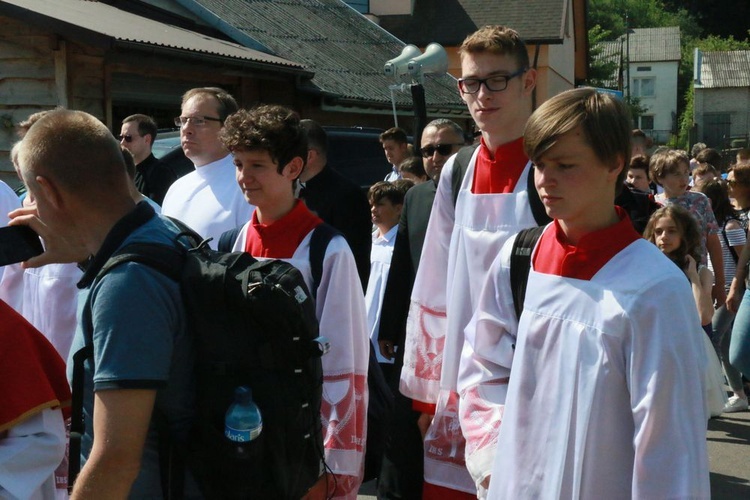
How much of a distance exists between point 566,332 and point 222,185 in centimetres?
284

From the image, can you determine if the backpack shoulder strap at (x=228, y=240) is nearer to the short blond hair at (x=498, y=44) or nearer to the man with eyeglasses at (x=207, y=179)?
the man with eyeglasses at (x=207, y=179)

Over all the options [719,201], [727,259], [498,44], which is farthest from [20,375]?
[719,201]

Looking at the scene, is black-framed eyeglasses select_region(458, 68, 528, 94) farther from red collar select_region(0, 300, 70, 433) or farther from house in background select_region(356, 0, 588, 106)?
house in background select_region(356, 0, 588, 106)

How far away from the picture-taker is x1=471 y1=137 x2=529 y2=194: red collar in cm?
371

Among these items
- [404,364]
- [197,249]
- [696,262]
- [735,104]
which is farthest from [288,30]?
[735,104]

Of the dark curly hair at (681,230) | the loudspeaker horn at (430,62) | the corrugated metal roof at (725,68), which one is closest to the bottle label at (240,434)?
the dark curly hair at (681,230)

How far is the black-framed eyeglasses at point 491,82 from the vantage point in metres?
3.77

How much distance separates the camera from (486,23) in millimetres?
34844

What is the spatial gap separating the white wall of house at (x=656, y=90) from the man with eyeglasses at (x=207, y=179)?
89608 mm

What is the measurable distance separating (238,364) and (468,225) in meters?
1.44

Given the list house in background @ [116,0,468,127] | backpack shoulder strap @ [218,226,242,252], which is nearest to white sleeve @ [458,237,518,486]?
backpack shoulder strap @ [218,226,242,252]

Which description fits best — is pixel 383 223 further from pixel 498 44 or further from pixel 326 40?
pixel 326 40

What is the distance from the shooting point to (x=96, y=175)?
98.3 inches

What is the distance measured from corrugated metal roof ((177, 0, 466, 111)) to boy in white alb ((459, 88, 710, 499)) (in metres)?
13.6
